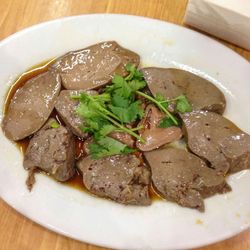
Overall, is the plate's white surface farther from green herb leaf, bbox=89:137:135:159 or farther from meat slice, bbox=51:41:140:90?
green herb leaf, bbox=89:137:135:159

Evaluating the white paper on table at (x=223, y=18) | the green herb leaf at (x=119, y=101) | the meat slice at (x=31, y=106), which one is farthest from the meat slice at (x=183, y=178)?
the white paper on table at (x=223, y=18)

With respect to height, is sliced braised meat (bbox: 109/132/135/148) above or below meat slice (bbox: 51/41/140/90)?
below

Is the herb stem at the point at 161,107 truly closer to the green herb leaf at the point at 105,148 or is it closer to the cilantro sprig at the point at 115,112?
the cilantro sprig at the point at 115,112

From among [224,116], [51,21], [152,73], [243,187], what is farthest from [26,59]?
[243,187]

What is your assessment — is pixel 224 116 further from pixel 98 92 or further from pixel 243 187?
pixel 98 92

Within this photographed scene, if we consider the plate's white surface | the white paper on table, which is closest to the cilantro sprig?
the plate's white surface

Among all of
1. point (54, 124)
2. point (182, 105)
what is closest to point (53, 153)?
point (54, 124)

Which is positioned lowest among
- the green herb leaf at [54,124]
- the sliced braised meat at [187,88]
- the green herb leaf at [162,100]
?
the green herb leaf at [54,124]
